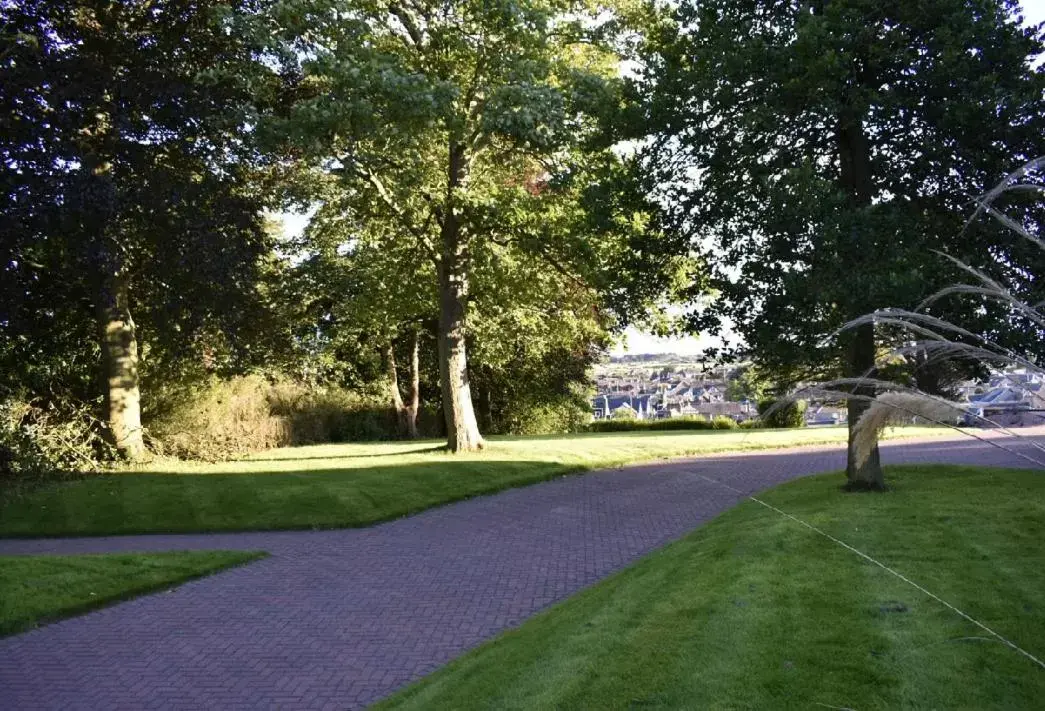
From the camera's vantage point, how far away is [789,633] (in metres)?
6.12

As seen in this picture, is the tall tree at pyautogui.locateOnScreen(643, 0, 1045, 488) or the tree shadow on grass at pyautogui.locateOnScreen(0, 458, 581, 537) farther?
the tree shadow on grass at pyautogui.locateOnScreen(0, 458, 581, 537)

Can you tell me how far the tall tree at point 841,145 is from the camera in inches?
459

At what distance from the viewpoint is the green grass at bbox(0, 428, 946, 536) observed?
1470 cm

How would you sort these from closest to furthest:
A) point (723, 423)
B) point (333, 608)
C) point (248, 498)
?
point (333, 608)
point (248, 498)
point (723, 423)

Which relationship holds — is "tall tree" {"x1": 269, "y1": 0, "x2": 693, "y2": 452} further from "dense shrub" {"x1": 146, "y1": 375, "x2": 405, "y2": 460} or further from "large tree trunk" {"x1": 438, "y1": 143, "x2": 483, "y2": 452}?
"dense shrub" {"x1": 146, "y1": 375, "x2": 405, "y2": 460}

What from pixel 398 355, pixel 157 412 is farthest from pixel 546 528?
pixel 398 355

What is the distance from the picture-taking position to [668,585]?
8195 mm

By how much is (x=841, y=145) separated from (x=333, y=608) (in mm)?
10760

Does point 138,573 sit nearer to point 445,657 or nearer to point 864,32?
point 445,657

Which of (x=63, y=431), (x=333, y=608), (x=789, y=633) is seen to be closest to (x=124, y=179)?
(x=63, y=431)

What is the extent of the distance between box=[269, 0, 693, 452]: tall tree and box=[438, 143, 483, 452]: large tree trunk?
0.12 ft

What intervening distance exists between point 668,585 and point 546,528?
17.7ft

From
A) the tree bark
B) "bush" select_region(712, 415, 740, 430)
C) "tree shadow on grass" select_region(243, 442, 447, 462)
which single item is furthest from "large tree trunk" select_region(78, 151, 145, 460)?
"bush" select_region(712, 415, 740, 430)

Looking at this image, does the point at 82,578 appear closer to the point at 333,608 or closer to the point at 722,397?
the point at 333,608
